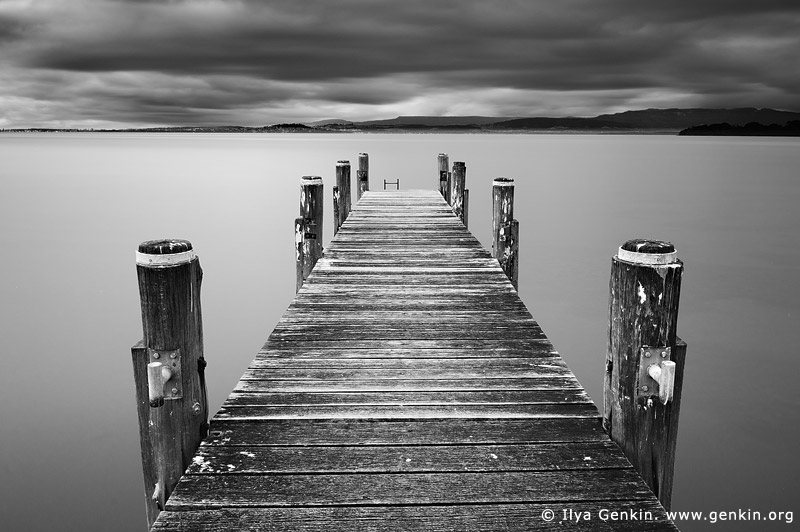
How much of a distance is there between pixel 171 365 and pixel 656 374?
81.4 inches

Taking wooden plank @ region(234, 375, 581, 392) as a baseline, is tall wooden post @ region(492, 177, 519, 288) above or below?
above

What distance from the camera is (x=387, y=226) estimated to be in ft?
31.5

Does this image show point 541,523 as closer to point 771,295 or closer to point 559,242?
point 771,295

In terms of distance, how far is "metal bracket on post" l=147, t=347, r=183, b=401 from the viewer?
2537mm

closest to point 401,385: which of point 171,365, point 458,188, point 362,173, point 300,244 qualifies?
point 171,365

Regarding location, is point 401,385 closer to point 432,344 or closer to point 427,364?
point 427,364

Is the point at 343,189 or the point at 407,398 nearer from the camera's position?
the point at 407,398

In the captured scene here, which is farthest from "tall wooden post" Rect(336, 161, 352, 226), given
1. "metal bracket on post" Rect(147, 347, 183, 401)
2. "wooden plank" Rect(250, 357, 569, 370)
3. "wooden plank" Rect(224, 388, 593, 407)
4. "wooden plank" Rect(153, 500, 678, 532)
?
"wooden plank" Rect(153, 500, 678, 532)

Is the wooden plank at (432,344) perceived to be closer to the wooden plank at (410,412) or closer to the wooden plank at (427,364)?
the wooden plank at (427,364)

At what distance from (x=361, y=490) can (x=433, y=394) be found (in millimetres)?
985

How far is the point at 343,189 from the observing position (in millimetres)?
10875

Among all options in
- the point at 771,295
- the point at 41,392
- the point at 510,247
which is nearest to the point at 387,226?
the point at 510,247

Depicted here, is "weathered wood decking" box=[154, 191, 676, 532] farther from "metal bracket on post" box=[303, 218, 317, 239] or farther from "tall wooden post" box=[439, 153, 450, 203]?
"tall wooden post" box=[439, 153, 450, 203]

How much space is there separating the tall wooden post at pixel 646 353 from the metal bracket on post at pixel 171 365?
6.16 ft
